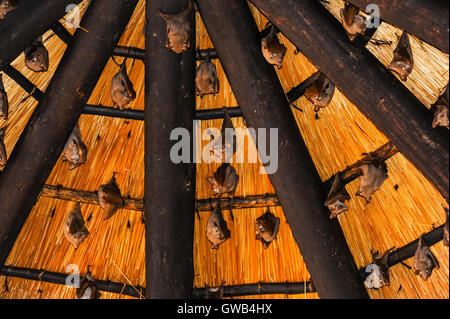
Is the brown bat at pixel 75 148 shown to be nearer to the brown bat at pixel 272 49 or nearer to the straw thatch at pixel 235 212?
the straw thatch at pixel 235 212

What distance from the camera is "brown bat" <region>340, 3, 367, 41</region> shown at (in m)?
3.12

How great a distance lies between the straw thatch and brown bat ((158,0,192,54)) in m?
1.08

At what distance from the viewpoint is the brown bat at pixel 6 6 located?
3.15 m

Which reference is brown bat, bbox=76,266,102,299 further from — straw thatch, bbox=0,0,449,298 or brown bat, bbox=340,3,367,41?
brown bat, bbox=340,3,367,41

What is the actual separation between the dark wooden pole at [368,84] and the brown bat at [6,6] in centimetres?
130

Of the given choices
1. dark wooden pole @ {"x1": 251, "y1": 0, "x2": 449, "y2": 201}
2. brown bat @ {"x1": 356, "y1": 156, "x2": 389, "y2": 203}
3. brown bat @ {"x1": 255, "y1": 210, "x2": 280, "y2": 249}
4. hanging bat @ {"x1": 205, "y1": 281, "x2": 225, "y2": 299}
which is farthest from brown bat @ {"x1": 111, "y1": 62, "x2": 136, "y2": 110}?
hanging bat @ {"x1": 205, "y1": 281, "x2": 225, "y2": 299}

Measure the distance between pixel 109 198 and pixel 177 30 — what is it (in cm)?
130

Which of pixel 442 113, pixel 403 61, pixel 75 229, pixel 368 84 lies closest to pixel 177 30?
pixel 368 84

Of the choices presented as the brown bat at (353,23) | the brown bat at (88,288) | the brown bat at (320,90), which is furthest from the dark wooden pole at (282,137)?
the brown bat at (88,288)

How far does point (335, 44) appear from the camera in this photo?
122 inches

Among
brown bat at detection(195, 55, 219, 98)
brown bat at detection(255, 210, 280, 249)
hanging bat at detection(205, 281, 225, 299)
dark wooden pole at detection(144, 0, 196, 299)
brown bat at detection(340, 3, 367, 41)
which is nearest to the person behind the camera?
brown bat at detection(340, 3, 367, 41)

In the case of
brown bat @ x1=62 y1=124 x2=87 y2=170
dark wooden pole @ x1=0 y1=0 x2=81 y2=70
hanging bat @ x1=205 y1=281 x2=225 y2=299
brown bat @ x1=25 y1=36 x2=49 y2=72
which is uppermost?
dark wooden pole @ x1=0 y1=0 x2=81 y2=70
